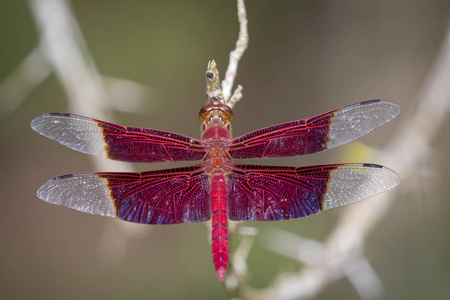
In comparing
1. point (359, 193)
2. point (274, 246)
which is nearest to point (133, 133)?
point (359, 193)

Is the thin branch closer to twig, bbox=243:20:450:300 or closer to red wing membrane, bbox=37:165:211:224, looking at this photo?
red wing membrane, bbox=37:165:211:224

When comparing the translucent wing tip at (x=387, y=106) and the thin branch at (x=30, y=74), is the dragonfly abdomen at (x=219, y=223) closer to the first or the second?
the translucent wing tip at (x=387, y=106)

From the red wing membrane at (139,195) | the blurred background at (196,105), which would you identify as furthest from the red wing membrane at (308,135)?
the blurred background at (196,105)

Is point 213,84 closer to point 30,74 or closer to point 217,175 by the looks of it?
point 217,175

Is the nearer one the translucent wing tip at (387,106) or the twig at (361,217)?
the translucent wing tip at (387,106)

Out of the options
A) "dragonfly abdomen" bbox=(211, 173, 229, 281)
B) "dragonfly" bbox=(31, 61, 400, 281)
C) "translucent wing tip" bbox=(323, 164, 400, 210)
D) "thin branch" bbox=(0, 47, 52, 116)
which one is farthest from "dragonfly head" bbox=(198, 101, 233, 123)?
"thin branch" bbox=(0, 47, 52, 116)

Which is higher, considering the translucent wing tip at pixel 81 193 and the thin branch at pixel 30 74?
the thin branch at pixel 30 74

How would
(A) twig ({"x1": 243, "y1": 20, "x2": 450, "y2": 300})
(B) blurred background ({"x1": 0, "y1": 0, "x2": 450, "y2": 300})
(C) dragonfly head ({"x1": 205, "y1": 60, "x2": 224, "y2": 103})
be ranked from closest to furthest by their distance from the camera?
(C) dragonfly head ({"x1": 205, "y1": 60, "x2": 224, "y2": 103}) → (A) twig ({"x1": 243, "y1": 20, "x2": 450, "y2": 300}) → (B) blurred background ({"x1": 0, "y1": 0, "x2": 450, "y2": 300})
